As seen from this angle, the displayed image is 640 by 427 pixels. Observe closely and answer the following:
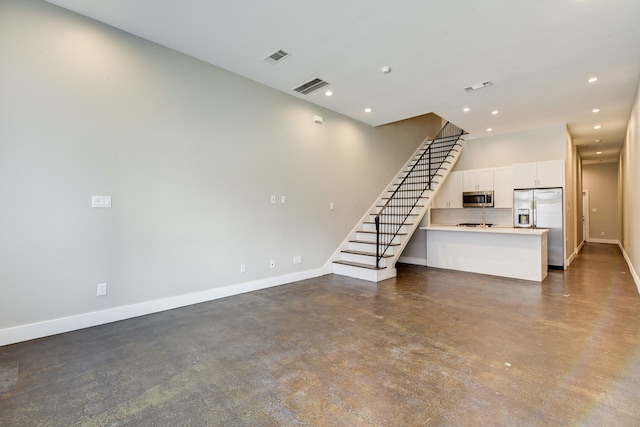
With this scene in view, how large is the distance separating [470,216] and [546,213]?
1670 mm

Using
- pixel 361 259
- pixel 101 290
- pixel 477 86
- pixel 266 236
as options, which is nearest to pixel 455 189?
pixel 477 86

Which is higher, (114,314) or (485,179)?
(485,179)

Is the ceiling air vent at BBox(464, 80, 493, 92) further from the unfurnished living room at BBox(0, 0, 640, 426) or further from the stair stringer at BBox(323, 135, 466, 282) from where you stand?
the stair stringer at BBox(323, 135, 466, 282)

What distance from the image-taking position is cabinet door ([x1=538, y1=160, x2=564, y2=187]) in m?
6.42

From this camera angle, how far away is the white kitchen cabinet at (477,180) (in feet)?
24.2

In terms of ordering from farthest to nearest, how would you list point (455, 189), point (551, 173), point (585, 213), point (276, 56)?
point (585, 213), point (455, 189), point (551, 173), point (276, 56)

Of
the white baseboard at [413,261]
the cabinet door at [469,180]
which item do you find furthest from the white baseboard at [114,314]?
the cabinet door at [469,180]

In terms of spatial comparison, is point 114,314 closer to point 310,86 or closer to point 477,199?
point 310,86

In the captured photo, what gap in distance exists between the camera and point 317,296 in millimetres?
4535

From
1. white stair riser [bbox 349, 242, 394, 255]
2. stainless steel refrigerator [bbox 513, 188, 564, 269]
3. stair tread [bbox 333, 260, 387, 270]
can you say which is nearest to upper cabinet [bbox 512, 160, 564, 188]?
stainless steel refrigerator [bbox 513, 188, 564, 269]

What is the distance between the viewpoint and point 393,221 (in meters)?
7.07

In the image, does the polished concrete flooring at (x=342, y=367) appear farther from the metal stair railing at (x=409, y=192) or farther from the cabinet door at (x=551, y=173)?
the cabinet door at (x=551, y=173)

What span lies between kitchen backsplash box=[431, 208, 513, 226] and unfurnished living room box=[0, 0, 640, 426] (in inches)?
78.5

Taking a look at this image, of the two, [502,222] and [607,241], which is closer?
[502,222]
